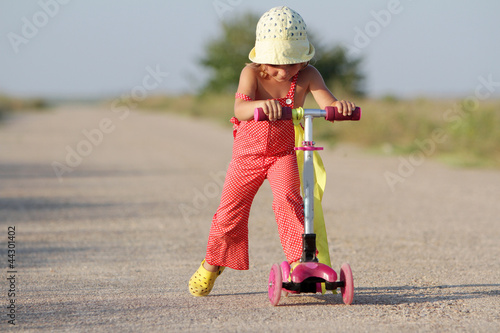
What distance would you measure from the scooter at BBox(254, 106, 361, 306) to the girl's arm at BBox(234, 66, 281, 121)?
0.10m

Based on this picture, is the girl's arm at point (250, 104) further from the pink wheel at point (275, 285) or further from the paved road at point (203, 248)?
the paved road at point (203, 248)

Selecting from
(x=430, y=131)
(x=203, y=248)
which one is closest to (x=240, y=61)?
(x=430, y=131)

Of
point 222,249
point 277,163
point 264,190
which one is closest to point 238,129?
point 277,163

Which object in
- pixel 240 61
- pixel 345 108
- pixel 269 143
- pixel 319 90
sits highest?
pixel 240 61

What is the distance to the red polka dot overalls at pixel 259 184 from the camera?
430 cm

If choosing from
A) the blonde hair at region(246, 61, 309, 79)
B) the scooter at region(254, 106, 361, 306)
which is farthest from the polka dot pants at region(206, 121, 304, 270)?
the blonde hair at region(246, 61, 309, 79)

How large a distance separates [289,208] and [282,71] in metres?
0.77

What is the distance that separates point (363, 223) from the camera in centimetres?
769

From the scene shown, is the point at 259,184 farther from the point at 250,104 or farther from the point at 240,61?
the point at 240,61

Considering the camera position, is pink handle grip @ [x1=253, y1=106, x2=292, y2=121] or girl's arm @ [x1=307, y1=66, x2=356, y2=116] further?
girl's arm @ [x1=307, y1=66, x2=356, y2=116]

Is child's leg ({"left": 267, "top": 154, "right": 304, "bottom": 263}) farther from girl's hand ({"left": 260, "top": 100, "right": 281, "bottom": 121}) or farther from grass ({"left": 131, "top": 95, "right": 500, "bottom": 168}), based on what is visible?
grass ({"left": 131, "top": 95, "right": 500, "bottom": 168})

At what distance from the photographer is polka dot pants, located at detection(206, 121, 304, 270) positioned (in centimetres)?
430

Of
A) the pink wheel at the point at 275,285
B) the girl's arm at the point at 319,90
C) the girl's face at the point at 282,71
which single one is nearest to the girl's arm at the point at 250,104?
the girl's face at the point at 282,71

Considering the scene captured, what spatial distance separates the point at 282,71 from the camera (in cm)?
424
